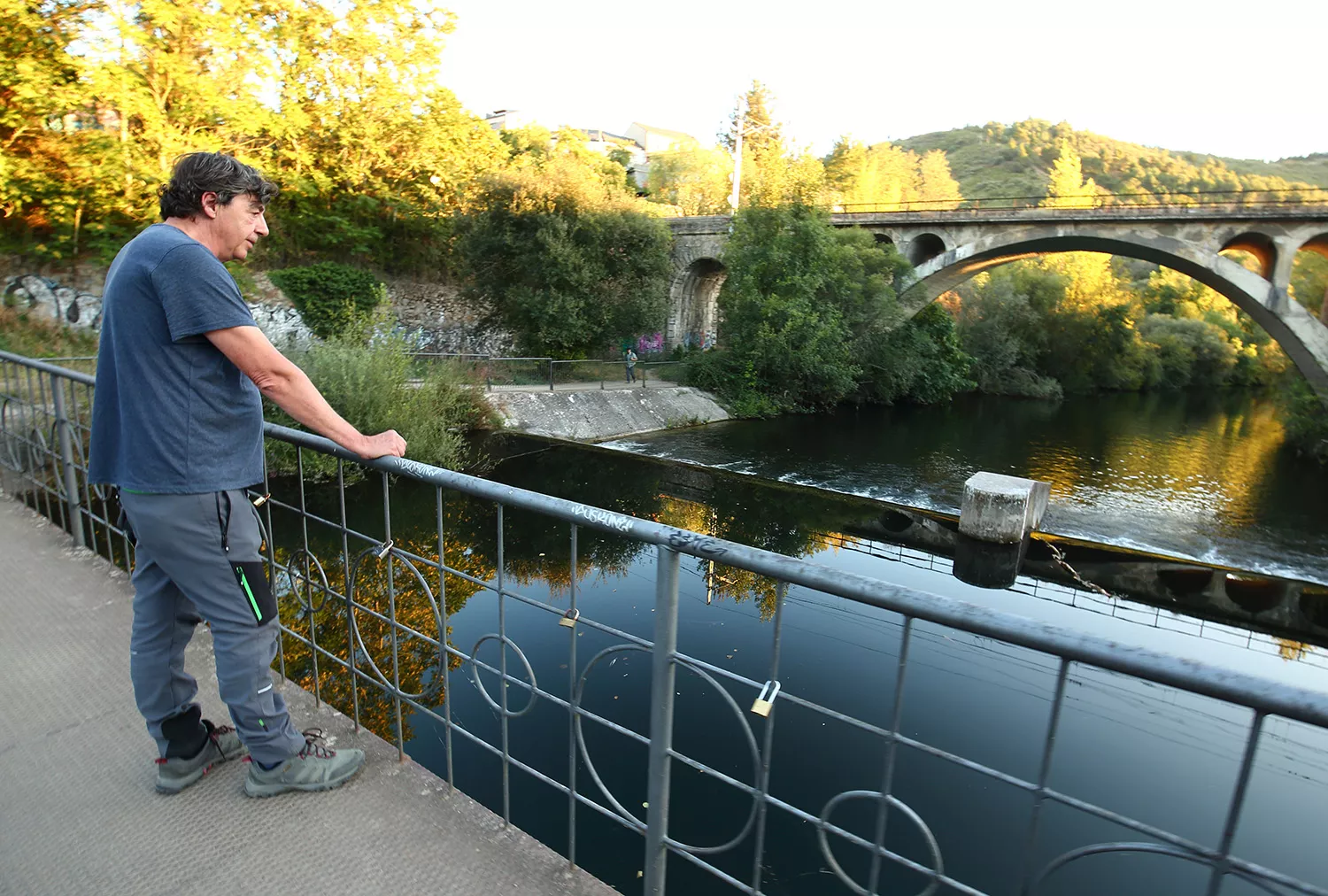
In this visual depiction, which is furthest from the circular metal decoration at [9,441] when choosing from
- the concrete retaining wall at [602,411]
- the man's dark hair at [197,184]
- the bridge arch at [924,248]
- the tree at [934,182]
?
the tree at [934,182]

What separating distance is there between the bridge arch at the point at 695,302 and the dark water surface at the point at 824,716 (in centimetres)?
1932

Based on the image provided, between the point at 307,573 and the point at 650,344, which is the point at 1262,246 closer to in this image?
the point at 650,344

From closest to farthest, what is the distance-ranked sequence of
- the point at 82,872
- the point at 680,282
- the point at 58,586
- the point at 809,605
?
the point at 82,872 < the point at 58,586 < the point at 809,605 < the point at 680,282

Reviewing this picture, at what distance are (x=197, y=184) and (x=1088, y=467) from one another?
1950 centimetres

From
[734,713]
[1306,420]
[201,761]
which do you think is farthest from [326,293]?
[1306,420]

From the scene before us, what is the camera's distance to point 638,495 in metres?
12.9

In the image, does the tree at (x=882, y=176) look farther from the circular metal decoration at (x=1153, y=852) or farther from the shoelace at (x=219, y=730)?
the circular metal decoration at (x=1153, y=852)

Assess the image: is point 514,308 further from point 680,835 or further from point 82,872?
point 82,872

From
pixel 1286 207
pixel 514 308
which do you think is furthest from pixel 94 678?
pixel 1286 207

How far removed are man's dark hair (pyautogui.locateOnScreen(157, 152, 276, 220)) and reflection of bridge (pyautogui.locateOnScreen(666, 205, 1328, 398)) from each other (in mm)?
25523

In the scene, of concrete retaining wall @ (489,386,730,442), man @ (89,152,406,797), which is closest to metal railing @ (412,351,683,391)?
concrete retaining wall @ (489,386,730,442)

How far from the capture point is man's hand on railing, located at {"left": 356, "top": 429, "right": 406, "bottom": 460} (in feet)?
6.52

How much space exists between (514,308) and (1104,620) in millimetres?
17653

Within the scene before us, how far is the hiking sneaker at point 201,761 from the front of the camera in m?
2.15
